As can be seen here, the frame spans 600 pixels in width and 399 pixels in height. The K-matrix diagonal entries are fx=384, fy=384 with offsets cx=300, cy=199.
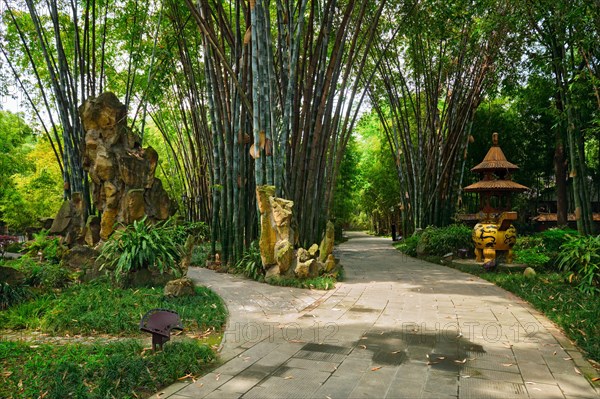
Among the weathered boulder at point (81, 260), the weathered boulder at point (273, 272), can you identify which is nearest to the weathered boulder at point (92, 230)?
the weathered boulder at point (81, 260)

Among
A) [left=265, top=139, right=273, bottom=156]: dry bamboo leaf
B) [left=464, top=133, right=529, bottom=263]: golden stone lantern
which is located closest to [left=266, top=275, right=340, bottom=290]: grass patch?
→ [left=265, top=139, right=273, bottom=156]: dry bamboo leaf

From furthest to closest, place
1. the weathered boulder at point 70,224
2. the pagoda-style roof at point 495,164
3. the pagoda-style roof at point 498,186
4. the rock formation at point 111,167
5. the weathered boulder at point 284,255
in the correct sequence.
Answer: the pagoda-style roof at point 495,164 < the weathered boulder at point 70,224 < the pagoda-style roof at point 498,186 < the rock formation at point 111,167 < the weathered boulder at point 284,255

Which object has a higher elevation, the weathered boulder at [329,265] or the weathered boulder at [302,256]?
the weathered boulder at [302,256]

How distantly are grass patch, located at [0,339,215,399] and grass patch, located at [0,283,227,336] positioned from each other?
1.68 ft

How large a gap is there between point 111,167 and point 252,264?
276 cm

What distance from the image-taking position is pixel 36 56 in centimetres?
909

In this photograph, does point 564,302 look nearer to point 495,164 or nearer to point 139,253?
point 495,164

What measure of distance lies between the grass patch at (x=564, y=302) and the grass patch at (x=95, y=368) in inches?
111

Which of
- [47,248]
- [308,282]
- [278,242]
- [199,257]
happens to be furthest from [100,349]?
[199,257]

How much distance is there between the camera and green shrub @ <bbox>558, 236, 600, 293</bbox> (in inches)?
172

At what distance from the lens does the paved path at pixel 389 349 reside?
7.28 ft

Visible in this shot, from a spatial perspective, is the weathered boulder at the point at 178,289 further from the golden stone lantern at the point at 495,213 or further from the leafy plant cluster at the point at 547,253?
the leafy plant cluster at the point at 547,253

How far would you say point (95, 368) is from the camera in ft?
7.63

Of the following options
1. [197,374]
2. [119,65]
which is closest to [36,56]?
[119,65]
